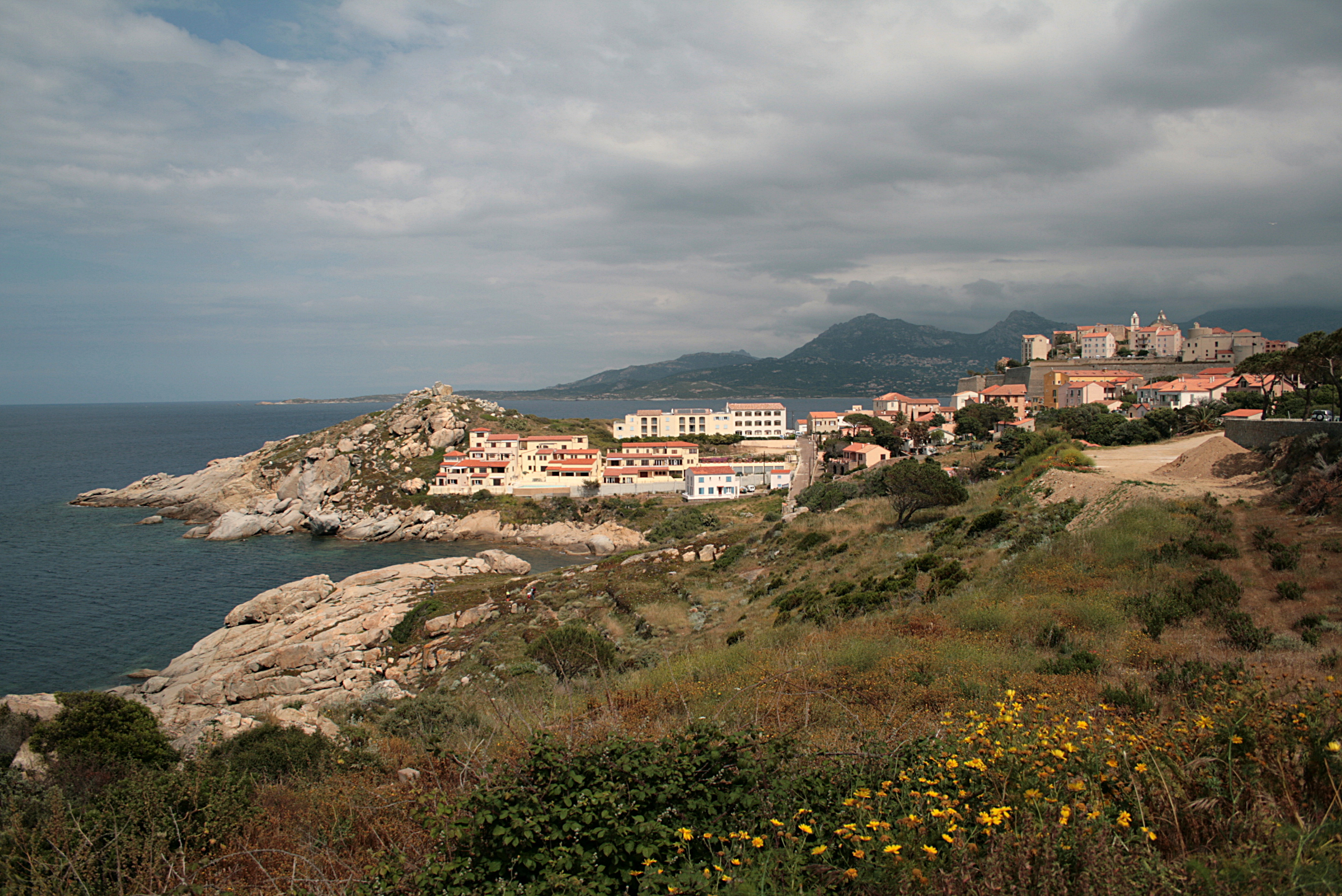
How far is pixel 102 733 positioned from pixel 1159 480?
27.5 meters

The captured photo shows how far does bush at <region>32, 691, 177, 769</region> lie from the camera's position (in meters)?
10.5

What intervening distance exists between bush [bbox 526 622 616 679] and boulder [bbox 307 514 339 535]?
4389 cm

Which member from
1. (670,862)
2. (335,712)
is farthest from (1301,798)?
(335,712)

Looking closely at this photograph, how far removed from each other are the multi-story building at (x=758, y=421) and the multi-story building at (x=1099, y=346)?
40402mm

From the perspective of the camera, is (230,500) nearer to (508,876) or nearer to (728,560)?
(728,560)

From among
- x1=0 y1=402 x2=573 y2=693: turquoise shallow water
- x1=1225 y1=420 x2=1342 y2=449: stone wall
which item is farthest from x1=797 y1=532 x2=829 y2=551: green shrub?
x1=0 y1=402 x2=573 y2=693: turquoise shallow water

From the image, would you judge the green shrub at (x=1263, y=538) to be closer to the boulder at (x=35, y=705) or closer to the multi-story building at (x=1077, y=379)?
the boulder at (x=35, y=705)

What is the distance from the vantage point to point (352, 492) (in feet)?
202

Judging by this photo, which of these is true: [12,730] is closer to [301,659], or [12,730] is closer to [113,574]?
[301,659]

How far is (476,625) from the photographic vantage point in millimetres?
25062

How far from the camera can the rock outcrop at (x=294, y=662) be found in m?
17.3

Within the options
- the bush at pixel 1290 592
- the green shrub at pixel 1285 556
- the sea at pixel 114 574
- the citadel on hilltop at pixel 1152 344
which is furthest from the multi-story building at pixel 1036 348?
the bush at pixel 1290 592

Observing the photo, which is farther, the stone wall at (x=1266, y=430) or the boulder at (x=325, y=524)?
the boulder at (x=325, y=524)

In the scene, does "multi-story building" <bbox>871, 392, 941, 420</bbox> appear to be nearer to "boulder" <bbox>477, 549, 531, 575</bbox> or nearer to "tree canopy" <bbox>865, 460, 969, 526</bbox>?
"boulder" <bbox>477, 549, 531, 575</bbox>
